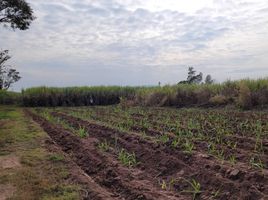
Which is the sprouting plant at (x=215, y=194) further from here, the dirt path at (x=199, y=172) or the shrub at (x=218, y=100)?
the shrub at (x=218, y=100)

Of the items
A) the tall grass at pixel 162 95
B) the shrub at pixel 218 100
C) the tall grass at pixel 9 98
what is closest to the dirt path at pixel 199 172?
the tall grass at pixel 162 95

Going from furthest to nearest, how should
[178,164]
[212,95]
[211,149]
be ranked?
[212,95], [211,149], [178,164]

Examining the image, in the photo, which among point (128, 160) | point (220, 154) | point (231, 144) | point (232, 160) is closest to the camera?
point (232, 160)

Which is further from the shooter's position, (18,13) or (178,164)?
(18,13)

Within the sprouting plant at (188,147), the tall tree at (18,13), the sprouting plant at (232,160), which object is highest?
the tall tree at (18,13)

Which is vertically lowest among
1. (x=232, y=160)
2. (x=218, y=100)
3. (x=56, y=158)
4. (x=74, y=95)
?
(x=56, y=158)

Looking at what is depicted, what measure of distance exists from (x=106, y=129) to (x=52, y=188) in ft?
16.8

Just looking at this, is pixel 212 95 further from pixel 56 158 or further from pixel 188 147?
pixel 56 158

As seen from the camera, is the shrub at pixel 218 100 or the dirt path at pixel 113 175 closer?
the dirt path at pixel 113 175

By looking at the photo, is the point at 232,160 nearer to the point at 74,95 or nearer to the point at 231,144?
the point at 231,144

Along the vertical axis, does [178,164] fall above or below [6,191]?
above

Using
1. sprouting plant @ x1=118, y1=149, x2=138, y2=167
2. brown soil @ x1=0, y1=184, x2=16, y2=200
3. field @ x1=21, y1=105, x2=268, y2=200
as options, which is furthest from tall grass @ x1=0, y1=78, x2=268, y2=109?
brown soil @ x1=0, y1=184, x2=16, y2=200

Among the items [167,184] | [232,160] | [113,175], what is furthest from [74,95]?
[167,184]

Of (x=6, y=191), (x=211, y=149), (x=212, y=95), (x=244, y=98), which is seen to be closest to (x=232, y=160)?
(x=211, y=149)
